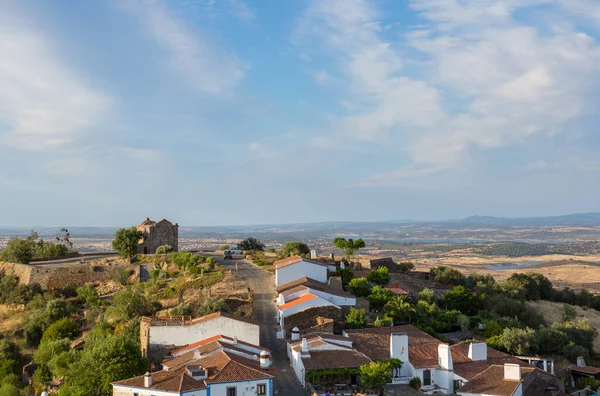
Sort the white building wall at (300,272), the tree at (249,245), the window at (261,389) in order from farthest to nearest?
the tree at (249,245) < the white building wall at (300,272) < the window at (261,389)

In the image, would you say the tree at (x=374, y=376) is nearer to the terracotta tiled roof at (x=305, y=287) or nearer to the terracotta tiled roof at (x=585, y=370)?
the terracotta tiled roof at (x=305, y=287)

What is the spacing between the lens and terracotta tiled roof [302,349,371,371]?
90.3 ft

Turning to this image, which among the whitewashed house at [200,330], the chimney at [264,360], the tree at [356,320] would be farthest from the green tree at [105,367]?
the tree at [356,320]

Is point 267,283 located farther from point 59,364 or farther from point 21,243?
point 21,243

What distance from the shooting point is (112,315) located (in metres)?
38.5

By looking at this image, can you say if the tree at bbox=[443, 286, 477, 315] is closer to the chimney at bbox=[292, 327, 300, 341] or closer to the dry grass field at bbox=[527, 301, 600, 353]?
the dry grass field at bbox=[527, 301, 600, 353]

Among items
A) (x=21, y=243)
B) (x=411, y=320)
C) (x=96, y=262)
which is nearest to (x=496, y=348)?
(x=411, y=320)

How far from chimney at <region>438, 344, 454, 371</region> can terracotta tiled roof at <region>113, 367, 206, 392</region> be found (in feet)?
Result: 42.3

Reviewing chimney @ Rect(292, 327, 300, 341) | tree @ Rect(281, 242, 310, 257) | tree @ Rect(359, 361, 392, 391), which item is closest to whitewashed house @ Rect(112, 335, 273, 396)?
tree @ Rect(359, 361, 392, 391)

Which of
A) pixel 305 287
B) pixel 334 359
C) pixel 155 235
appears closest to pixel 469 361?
pixel 334 359

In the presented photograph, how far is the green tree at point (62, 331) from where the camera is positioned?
38.1m

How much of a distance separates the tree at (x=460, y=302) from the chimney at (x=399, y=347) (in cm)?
1993

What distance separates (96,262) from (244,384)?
34012 millimetres

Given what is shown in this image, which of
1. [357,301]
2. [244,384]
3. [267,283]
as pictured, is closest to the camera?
[244,384]
